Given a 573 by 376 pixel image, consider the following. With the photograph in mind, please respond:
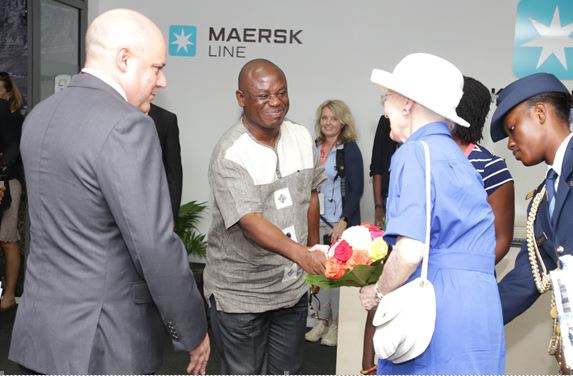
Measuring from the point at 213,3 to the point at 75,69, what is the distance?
157 cm

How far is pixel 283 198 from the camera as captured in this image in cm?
319

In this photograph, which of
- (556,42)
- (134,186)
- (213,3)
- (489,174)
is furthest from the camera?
(213,3)

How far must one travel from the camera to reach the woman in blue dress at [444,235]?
2.19 metres

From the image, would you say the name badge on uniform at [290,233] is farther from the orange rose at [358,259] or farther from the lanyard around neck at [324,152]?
the lanyard around neck at [324,152]

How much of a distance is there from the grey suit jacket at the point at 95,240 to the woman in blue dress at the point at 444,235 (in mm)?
699

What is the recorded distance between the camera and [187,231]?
300 inches

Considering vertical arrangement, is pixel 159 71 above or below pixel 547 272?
above

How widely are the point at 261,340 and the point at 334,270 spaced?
84cm

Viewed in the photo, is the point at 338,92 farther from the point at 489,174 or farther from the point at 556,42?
the point at 489,174

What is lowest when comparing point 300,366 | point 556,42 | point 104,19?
point 300,366

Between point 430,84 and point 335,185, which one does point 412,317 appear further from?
point 335,185

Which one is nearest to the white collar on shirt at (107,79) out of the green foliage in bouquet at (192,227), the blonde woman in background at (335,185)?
the blonde woman in background at (335,185)

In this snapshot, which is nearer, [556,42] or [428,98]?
[428,98]

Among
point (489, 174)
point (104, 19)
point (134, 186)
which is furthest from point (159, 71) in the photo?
point (489, 174)
